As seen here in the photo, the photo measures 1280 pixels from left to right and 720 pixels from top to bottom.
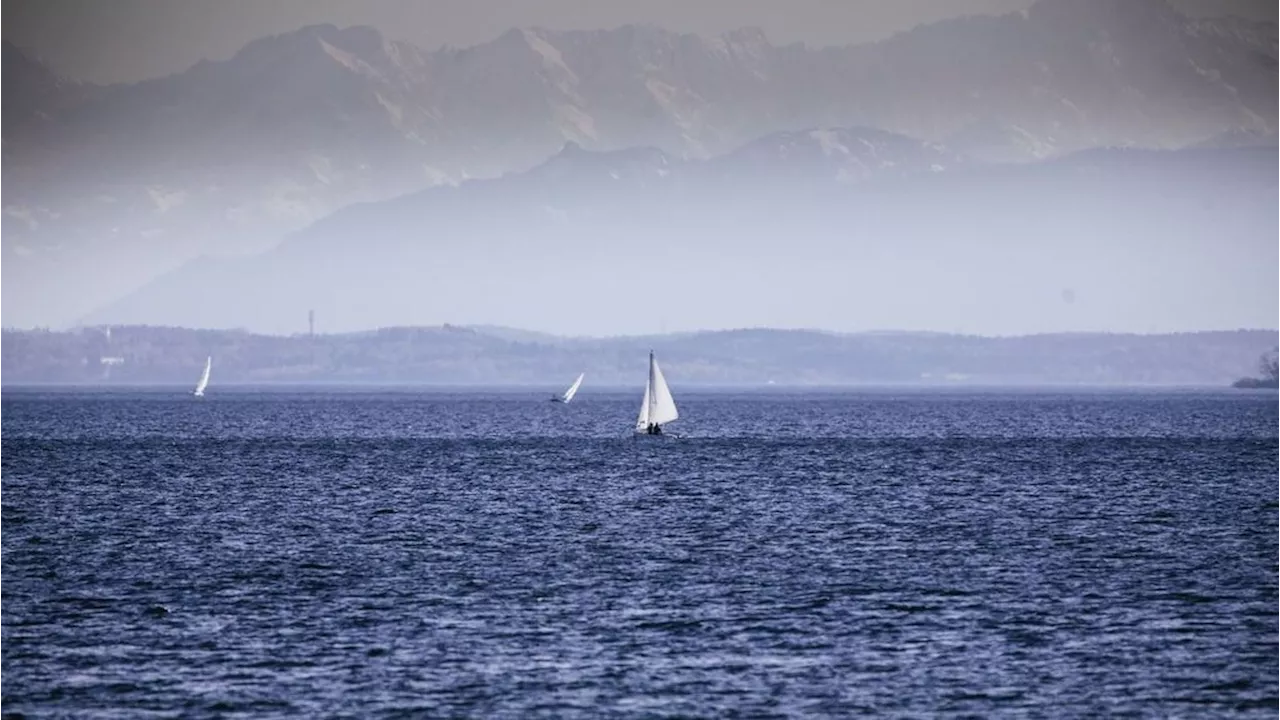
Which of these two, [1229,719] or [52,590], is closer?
[1229,719]

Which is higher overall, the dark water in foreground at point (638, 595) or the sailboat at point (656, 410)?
the sailboat at point (656, 410)

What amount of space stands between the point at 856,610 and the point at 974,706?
46.8ft

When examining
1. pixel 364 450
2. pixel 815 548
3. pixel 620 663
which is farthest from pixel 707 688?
pixel 364 450

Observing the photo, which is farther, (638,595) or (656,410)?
(656,410)

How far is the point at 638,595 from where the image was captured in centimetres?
6078

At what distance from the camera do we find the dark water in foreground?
148 ft

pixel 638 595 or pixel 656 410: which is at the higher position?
pixel 656 410

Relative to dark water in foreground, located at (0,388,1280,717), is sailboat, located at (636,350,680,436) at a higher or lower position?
higher

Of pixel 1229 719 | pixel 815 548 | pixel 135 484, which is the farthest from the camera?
pixel 135 484

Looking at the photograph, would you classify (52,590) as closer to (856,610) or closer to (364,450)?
(856,610)

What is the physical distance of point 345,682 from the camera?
4600 cm

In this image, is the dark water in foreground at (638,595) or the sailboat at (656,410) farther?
the sailboat at (656,410)

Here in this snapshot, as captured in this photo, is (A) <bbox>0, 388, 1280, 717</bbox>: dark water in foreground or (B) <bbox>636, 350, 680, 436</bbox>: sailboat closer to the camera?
(A) <bbox>0, 388, 1280, 717</bbox>: dark water in foreground

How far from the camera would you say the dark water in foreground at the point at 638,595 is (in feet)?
148
